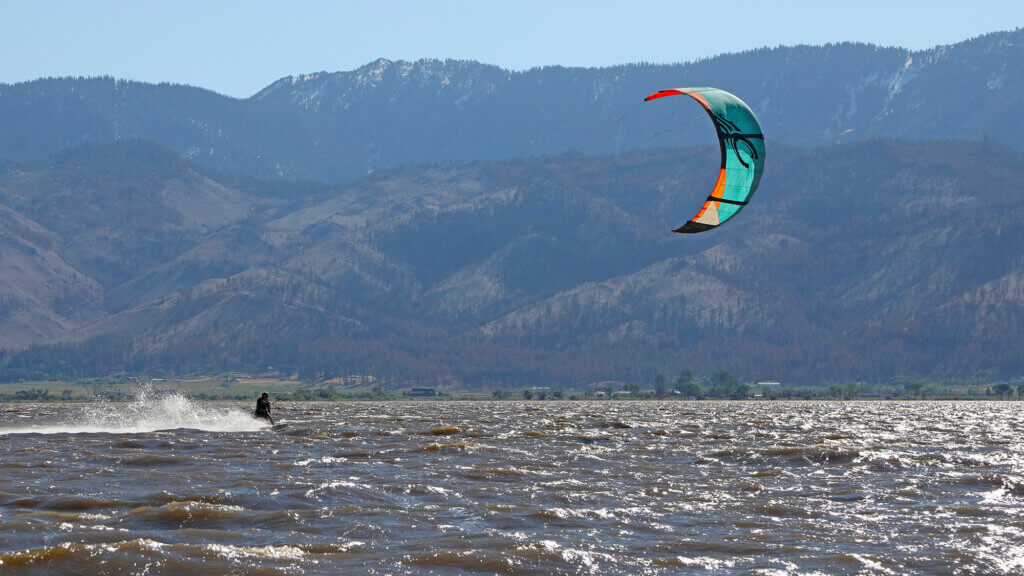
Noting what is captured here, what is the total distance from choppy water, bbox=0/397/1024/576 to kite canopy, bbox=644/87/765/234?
37.8 ft

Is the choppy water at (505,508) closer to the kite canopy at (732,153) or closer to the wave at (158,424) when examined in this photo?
the kite canopy at (732,153)

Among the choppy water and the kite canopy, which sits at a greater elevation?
the kite canopy

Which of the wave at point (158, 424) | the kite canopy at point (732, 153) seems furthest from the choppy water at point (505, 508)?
the wave at point (158, 424)

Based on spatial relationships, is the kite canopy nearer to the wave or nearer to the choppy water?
the choppy water

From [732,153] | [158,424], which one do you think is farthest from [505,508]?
[158,424]

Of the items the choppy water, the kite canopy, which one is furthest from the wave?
the kite canopy

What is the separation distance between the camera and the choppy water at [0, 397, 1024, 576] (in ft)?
77.5

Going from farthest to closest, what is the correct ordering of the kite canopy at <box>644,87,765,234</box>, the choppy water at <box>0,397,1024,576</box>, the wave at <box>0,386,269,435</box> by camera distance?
1. the wave at <box>0,386,269,435</box>
2. the kite canopy at <box>644,87,765,234</box>
3. the choppy water at <box>0,397,1024,576</box>

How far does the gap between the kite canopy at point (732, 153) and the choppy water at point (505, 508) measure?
37.8 ft

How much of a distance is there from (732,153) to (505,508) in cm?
2928

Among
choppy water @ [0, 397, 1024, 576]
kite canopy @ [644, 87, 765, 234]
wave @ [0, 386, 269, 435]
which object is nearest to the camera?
choppy water @ [0, 397, 1024, 576]

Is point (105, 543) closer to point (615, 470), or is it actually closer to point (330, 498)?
point (330, 498)

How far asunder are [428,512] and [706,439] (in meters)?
33.7

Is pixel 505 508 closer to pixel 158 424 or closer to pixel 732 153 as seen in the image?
pixel 732 153
